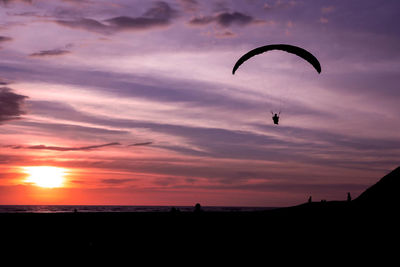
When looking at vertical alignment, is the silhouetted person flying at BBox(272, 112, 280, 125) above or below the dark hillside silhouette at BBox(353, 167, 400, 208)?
above

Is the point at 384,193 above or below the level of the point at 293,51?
below

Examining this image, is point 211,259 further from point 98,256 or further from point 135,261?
point 98,256

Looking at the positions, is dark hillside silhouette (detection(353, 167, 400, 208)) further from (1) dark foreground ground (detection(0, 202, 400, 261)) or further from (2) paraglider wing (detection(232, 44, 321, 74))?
(2) paraglider wing (detection(232, 44, 321, 74))

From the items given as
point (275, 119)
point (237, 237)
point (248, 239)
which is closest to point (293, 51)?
point (275, 119)

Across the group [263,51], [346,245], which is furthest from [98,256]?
[263,51]

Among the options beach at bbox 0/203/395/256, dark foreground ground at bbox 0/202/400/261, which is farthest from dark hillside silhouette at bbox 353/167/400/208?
beach at bbox 0/203/395/256

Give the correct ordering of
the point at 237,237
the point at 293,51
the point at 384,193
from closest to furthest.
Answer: the point at 237,237 < the point at 384,193 < the point at 293,51

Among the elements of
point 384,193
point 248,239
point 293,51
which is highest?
point 293,51

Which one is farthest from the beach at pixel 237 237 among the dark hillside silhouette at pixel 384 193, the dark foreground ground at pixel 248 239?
the dark hillside silhouette at pixel 384 193

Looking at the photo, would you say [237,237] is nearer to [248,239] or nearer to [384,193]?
[248,239]

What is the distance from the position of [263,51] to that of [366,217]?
49.1 ft

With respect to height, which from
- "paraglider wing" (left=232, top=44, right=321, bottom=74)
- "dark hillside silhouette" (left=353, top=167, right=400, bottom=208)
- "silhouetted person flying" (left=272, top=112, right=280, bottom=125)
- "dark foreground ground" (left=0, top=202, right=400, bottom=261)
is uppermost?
"paraglider wing" (left=232, top=44, right=321, bottom=74)

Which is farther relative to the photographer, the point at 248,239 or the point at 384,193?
the point at 384,193

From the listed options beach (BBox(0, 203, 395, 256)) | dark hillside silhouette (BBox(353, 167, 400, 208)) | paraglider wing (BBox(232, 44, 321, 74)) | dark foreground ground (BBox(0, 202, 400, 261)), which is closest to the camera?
dark foreground ground (BBox(0, 202, 400, 261))
